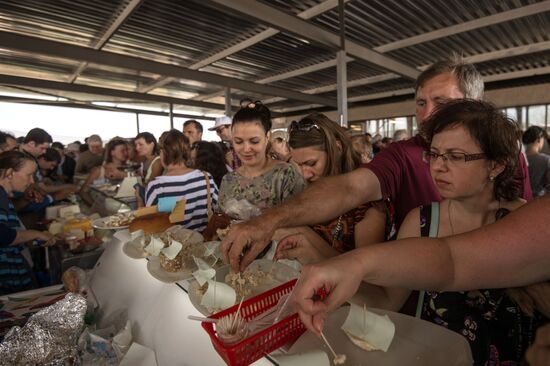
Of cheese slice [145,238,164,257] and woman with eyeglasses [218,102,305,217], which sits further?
woman with eyeglasses [218,102,305,217]

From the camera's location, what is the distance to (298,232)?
50.3 inches

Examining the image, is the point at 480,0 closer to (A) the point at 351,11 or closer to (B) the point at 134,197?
(A) the point at 351,11

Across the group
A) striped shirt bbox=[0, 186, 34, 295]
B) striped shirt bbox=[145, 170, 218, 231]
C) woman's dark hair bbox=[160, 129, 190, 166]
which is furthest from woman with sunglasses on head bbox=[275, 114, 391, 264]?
striped shirt bbox=[0, 186, 34, 295]

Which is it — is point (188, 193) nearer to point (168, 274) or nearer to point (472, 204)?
point (168, 274)

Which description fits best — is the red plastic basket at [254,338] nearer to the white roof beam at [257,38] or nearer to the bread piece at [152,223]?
the bread piece at [152,223]

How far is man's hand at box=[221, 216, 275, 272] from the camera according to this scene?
967 millimetres

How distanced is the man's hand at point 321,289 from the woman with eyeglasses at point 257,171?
1.56 meters

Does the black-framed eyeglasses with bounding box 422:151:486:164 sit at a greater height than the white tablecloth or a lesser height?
greater

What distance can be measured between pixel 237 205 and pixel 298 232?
0.69 meters

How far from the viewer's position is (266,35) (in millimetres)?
4664

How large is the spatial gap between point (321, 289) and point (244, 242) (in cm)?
44

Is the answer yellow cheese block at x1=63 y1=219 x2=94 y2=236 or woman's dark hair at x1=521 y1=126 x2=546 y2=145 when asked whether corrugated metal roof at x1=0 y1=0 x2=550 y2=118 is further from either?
yellow cheese block at x1=63 y1=219 x2=94 y2=236

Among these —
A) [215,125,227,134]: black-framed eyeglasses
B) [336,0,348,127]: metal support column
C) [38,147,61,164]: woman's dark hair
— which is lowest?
[38,147,61,164]: woman's dark hair

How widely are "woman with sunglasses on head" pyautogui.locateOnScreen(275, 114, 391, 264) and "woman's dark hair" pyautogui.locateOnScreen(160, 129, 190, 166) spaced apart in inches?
53.1
